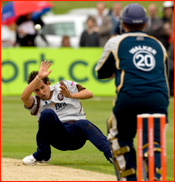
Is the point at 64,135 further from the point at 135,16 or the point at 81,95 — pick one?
the point at 135,16

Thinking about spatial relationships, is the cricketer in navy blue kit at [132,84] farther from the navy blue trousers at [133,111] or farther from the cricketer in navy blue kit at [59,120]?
the cricketer in navy blue kit at [59,120]

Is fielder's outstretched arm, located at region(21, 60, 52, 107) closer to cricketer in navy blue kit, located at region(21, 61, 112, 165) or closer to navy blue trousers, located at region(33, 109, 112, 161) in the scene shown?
cricketer in navy blue kit, located at region(21, 61, 112, 165)

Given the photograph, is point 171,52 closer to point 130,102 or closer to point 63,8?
point 130,102

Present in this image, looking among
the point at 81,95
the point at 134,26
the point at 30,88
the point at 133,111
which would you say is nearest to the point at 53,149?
the point at 81,95

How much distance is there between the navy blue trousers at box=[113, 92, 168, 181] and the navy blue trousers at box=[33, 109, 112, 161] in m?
1.39

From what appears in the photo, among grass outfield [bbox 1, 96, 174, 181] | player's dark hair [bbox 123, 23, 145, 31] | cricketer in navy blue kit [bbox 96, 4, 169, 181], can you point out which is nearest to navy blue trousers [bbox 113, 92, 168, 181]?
cricketer in navy blue kit [bbox 96, 4, 169, 181]

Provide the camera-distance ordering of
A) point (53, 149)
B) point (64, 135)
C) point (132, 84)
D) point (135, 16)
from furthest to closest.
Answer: point (53, 149)
point (64, 135)
point (135, 16)
point (132, 84)

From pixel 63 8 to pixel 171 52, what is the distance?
1429 inches

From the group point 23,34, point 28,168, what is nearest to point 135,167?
point 28,168

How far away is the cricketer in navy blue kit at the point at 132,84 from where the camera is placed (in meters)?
4.36

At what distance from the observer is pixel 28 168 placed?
6141 millimetres

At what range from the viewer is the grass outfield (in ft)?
21.4

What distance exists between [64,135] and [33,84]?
941 millimetres

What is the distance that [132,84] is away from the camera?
4.37 meters
